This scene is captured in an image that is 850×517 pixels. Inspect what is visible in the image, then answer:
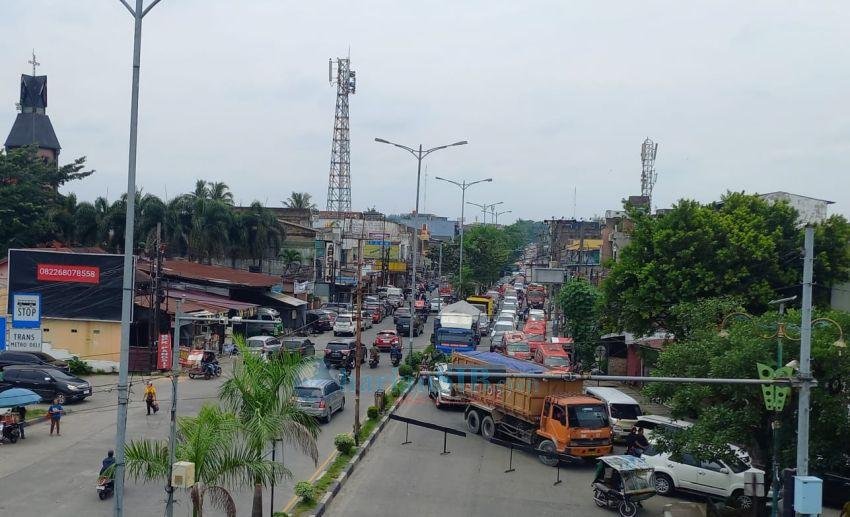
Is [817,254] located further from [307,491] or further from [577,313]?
[307,491]

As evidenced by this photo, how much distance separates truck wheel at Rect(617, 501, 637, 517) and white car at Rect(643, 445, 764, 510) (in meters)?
1.68

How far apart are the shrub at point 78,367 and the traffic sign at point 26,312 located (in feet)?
14.4

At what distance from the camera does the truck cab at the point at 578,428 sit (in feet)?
70.4

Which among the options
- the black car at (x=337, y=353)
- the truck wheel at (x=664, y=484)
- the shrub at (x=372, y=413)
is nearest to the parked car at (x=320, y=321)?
the black car at (x=337, y=353)

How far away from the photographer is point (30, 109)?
260 ft

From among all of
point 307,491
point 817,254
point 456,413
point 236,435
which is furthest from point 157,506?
point 817,254

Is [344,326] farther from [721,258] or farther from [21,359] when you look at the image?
[721,258]

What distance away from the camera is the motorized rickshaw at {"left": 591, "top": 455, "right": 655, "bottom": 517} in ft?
56.7

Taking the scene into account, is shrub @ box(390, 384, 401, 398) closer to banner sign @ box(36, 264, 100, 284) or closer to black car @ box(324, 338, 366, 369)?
black car @ box(324, 338, 366, 369)

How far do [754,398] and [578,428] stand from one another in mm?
6471

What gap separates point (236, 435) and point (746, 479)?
10.3 meters

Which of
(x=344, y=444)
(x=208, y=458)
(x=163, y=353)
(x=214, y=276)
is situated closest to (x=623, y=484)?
(x=344, y=444)

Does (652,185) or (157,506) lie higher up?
(652,185)

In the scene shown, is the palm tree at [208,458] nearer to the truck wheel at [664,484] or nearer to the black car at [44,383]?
the truck wheel at [664,484]
